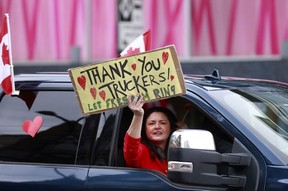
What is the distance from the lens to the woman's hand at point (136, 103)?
147 inches

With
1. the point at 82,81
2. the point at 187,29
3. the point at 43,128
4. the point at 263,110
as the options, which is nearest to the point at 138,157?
the point at 82,81

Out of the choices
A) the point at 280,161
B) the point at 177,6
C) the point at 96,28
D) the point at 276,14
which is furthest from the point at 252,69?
the point at 280,161

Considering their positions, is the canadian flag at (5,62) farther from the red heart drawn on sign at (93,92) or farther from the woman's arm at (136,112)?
the woman's arm at (136,112)

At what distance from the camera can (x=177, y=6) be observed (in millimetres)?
12477

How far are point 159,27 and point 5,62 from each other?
8388 millimetres

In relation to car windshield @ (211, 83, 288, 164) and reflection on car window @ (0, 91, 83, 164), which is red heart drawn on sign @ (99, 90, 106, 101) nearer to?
reflection on car window @ (0, 91, 83, 164)

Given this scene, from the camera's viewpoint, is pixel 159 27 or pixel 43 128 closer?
pixel 43 128

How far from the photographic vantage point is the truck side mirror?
11.5 feet

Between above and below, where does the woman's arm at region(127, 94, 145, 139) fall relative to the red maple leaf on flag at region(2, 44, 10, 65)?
below

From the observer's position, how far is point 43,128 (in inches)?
165

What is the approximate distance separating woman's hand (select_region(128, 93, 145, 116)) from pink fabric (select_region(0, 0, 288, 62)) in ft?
26.6

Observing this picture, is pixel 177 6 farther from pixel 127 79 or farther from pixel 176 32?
pixel 127 79

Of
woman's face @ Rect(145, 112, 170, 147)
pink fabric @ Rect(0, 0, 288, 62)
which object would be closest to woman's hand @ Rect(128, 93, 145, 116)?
woman's face @ Rect(145, 112, 170, 147)

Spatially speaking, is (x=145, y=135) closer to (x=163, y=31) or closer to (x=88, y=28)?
(x=163, y=31)
